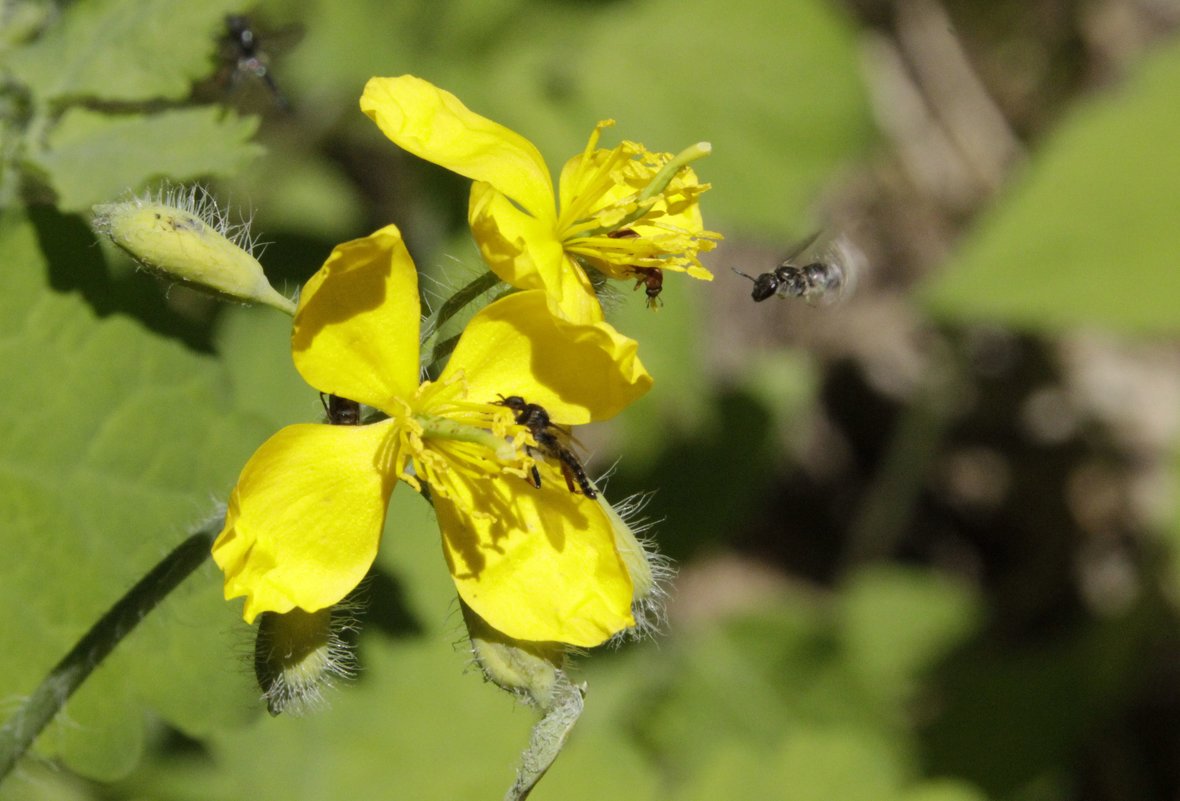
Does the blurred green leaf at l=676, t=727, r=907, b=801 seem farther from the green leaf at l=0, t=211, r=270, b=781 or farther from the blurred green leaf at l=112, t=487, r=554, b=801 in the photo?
the green leaf at l=0, t=211, r=270, b=781

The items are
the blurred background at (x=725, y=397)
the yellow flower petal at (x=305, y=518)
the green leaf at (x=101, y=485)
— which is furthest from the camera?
the blurred background at (x=725, y=397)

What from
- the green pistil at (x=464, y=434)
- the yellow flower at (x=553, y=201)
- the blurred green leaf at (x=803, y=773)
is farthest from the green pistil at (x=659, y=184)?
the blurred green leaf at (x=803, y=773)

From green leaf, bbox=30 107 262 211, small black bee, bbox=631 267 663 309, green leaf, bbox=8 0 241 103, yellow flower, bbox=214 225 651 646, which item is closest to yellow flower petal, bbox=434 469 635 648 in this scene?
yellow flower, bbox=214 225 651 646

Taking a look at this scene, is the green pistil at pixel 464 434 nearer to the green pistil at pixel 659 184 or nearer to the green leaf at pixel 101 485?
the green pistil at pixel 659 184

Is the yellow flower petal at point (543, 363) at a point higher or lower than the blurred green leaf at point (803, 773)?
higher

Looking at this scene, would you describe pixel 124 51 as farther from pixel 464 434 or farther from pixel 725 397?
pixel 725 397

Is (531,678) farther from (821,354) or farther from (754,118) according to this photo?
(821,354)

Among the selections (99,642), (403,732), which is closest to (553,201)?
(99,642)
